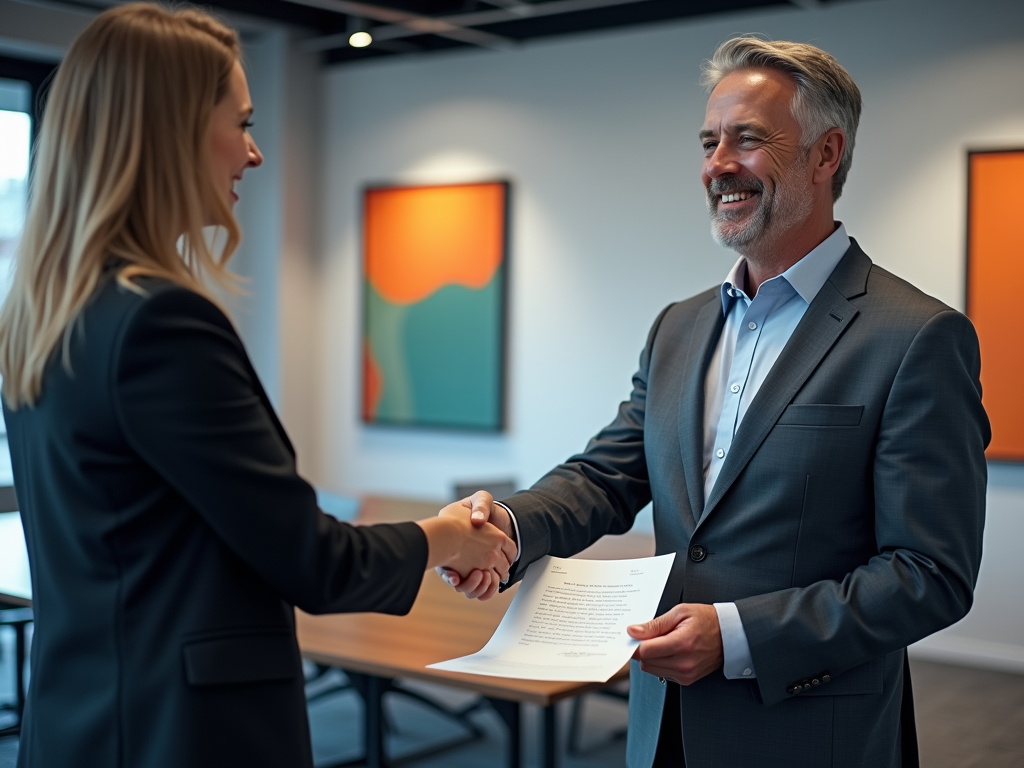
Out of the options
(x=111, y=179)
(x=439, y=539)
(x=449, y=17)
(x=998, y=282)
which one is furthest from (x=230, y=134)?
(x=449, y=17)

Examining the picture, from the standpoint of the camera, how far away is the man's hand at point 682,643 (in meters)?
1.59

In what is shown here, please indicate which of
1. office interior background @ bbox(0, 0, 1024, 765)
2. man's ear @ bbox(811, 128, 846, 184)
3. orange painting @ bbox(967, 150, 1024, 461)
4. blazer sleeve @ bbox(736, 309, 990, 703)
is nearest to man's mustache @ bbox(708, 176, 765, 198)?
man's ear @ bbox(811, 128, 846, 184)

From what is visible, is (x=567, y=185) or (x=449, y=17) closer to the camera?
(x=449, y=17)

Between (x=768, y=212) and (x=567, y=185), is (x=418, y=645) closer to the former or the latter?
(x=768, y=212)

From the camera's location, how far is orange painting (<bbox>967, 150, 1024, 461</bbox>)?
5.04 metres

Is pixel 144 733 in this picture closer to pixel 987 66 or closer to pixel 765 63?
pixel 765 63

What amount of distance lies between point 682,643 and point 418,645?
1.19 meters

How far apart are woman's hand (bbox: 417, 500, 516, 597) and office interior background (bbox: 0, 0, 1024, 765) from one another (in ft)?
9.33

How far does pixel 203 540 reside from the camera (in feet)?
4.10

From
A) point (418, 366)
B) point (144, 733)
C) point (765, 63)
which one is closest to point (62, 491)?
point (144, 733)

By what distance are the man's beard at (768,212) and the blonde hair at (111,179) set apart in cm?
95

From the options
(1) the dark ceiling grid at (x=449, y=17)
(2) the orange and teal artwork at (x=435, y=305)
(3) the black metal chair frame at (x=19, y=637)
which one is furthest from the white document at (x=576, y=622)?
(2) the orange and teal artwork at (x=435, y=305)

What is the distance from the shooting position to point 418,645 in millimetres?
2652

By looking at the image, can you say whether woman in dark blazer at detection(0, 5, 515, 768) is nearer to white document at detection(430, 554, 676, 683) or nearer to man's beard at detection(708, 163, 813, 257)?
white document at detection(430, 554, 676, 683)
